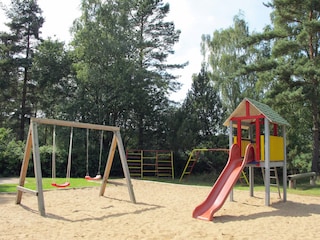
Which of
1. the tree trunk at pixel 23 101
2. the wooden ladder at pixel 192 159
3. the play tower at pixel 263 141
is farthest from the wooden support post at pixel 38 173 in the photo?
the tree trunk at pixel 23 101

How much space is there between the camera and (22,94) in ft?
97.1

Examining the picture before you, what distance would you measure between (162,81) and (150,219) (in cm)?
1608

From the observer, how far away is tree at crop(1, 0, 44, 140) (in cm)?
2895

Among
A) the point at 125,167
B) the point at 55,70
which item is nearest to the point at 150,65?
the point at 55,70

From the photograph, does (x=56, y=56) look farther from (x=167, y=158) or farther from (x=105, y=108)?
(x=167, y=158)

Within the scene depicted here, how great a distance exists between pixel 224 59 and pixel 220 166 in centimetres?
863

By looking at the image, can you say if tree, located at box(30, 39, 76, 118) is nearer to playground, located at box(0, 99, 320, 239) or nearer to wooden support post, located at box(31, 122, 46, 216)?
playground, located at box(0, 99, 320, 239)

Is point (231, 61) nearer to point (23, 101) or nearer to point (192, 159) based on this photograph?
point (192, 159)

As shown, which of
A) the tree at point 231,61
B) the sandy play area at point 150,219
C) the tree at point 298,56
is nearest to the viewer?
the sandy play area at point 150,219

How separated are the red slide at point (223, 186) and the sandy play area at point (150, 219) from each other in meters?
0.26

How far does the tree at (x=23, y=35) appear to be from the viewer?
2895 cm

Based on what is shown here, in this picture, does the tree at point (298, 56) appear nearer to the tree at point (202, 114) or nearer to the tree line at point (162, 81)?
the tree line at point (162, 81)

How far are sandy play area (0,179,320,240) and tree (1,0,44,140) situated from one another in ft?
68.2

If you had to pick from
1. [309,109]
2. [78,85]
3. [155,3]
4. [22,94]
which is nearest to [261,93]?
[309,109]
